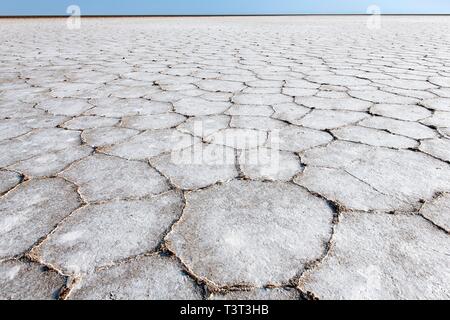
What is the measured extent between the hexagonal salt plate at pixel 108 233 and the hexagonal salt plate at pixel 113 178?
51mm

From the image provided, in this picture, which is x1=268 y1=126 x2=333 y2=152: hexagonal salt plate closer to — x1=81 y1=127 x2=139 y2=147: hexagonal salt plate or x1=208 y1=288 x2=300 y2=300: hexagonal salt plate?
x1=81 y1=127 x2=139 y2=147: hexagonal salt plate

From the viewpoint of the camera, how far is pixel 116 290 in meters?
0.69

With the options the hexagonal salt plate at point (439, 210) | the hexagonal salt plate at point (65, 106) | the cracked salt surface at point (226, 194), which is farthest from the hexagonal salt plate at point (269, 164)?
the hexagonal salt plate at point (65, 106)

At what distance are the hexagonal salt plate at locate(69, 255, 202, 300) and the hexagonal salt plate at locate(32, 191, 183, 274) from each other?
4 centimetres

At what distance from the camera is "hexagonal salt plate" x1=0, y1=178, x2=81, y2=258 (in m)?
0.83

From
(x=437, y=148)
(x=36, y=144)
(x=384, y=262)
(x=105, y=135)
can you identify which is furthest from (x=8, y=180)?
(x=437, y=148)

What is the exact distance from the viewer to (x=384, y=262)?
2.44 ft

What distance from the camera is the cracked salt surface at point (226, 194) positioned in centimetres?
71

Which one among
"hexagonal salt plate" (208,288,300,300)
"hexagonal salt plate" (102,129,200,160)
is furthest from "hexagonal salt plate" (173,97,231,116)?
"hexagonal salt plate" (208,288,300,300)

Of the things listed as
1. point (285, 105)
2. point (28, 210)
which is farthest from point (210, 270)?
point (285, 105)

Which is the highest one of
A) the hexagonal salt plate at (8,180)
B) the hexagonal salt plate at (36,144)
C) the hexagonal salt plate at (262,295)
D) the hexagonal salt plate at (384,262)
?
the hexagonal salt plate at (36,144)

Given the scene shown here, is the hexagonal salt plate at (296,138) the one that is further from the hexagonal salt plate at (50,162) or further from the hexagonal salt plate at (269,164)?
the hexagonal salt plate at (50,162)

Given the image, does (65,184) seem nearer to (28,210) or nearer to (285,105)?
(28,210)
